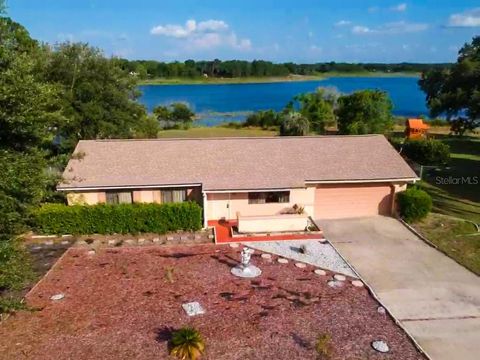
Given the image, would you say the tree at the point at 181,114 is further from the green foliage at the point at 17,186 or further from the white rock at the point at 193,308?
the white rock at the point at 193,308

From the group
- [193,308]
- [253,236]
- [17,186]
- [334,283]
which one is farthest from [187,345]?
[253,236]

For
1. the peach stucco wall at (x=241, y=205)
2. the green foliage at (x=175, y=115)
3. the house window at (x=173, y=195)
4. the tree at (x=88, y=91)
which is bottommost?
the green foliage at (x=175, y=115)

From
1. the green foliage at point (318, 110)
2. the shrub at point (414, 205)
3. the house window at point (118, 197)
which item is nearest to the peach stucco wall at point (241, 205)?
the house window at point (118, 197)

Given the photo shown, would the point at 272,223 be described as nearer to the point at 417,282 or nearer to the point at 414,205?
the point at 417,282

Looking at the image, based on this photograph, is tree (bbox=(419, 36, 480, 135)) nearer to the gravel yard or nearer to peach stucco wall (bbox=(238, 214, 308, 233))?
peach stucco wall (bbox=(238, 214, 308, 233))

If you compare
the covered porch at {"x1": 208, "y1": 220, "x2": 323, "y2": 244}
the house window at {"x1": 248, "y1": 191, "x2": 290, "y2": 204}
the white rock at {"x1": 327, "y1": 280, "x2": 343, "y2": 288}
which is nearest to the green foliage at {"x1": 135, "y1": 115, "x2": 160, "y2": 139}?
the house window at {"x1": 248, "y1": 191, "x2": 290, "y2": 204}

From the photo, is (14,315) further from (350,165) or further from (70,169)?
(350,165)

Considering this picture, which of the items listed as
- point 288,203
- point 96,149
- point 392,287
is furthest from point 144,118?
point 392,287
